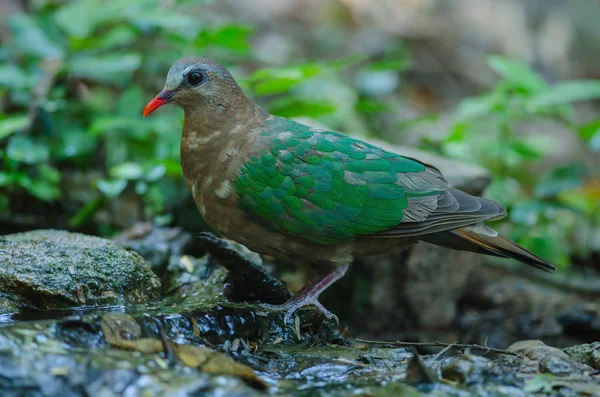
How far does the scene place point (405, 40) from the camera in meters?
11.8

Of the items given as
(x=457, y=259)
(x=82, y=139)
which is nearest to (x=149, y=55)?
(x=82, y=139)

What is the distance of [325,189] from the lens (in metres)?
3.81

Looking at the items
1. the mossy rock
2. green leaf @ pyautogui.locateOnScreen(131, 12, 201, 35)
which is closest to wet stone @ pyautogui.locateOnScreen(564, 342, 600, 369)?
the mossy rock

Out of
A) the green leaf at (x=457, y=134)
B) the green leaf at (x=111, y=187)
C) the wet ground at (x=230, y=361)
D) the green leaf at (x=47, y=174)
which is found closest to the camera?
the wet ground at (x=230, y=361)

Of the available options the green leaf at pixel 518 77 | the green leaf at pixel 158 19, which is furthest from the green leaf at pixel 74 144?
the green leaf at pixel 518 77

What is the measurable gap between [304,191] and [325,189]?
0.38 feet

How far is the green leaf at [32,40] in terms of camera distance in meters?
6.48

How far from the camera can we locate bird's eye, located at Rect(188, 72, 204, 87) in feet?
13.2

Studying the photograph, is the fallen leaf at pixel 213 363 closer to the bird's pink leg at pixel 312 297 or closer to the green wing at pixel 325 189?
the bird's pink leg at pixel 312 297

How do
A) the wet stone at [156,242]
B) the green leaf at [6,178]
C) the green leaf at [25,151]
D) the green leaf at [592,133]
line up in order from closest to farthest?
the wet stone at [156,242], the green leaf at [6,178], the green leaf at [25,151], the green leaf at [592,133]

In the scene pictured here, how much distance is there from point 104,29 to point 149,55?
0.77 m

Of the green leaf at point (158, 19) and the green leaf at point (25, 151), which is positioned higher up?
the green leaf at point (158, 19)

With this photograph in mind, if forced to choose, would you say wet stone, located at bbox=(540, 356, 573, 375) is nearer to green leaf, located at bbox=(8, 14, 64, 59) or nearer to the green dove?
the green dove

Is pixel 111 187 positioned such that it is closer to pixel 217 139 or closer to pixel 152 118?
pixel 152 118
